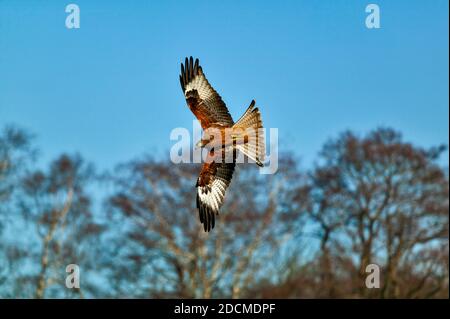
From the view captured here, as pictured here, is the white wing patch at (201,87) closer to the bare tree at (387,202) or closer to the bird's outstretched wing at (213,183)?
the bird's outstretched wing at (213,183)

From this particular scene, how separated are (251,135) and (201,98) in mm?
1623

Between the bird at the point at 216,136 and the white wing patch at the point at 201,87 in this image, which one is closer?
the bird at the point at 216,136

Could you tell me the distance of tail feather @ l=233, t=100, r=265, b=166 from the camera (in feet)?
34.9

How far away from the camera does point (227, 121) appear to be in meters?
11.7

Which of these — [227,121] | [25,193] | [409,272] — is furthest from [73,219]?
[227,121]

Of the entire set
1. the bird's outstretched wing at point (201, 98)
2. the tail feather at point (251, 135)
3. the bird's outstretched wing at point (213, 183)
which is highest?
the bird's outstretched wing at point (201, 98)

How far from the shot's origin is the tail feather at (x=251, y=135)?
419 inches

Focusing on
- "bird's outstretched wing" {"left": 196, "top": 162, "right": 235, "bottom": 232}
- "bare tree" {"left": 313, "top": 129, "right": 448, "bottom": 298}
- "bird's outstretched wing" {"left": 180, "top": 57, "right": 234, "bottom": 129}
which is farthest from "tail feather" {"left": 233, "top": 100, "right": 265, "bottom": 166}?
"bare tree" {"left": 313, "top": 129, "right": 448, "bottom": 298}

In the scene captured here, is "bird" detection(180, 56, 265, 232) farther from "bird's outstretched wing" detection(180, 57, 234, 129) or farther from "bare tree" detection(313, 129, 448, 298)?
"bare tree" detection(313, 129, 448, 298)

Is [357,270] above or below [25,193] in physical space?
below

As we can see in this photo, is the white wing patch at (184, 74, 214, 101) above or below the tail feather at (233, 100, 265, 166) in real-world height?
above

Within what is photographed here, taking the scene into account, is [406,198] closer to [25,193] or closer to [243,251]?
[243,251]

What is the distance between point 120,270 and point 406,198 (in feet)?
31.2

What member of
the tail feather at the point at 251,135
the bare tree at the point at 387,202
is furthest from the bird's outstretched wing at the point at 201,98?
the bare tree at the point at 387,202
